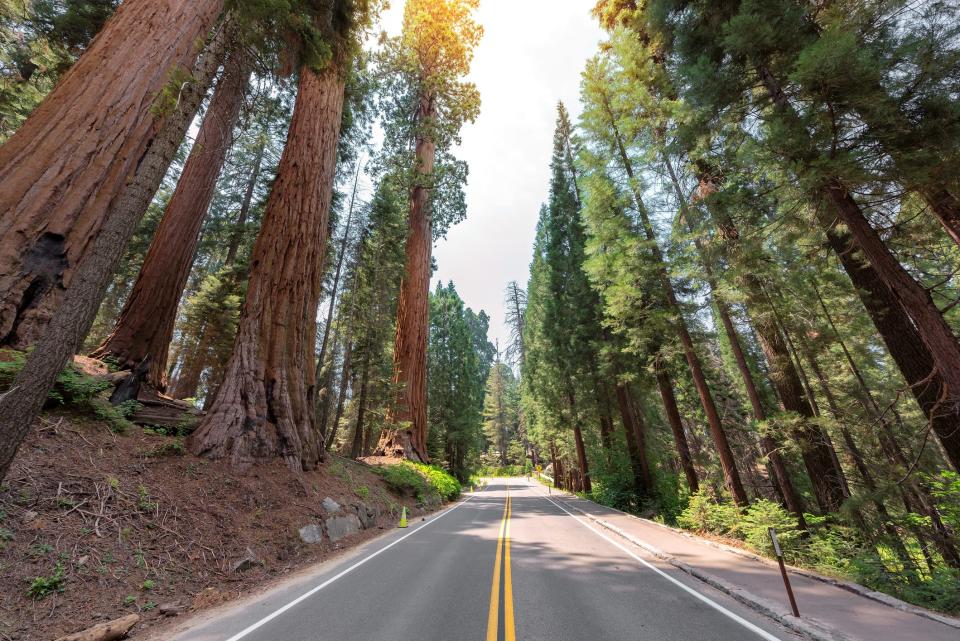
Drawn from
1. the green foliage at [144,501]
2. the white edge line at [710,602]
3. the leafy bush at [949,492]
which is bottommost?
the white edge line at [710,602]

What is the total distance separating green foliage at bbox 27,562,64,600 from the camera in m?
3.78

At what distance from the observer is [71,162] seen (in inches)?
201

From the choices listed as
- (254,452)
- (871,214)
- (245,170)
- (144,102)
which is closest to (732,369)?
(871,214)

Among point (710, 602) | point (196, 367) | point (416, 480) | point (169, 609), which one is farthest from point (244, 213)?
point (710, 602)

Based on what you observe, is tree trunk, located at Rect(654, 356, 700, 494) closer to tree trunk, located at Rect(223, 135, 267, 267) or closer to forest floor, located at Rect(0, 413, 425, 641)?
forest floor, located at Rect(0, 413, 425, 641)

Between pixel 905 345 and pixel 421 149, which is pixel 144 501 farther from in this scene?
pixel 421 149

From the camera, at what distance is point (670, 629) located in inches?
155

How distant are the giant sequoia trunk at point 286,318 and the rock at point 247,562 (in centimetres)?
193

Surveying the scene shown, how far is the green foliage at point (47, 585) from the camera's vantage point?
3.78m

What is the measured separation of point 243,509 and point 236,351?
3381 mm

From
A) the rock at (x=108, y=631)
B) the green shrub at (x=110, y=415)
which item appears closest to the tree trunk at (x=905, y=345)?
the rock at (x=108, y=631)

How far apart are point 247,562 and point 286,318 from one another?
16.6 ft

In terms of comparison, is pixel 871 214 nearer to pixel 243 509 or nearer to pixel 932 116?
pixel 932 116

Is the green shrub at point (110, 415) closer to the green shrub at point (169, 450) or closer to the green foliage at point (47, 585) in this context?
the green shrub at point (169, 450)
